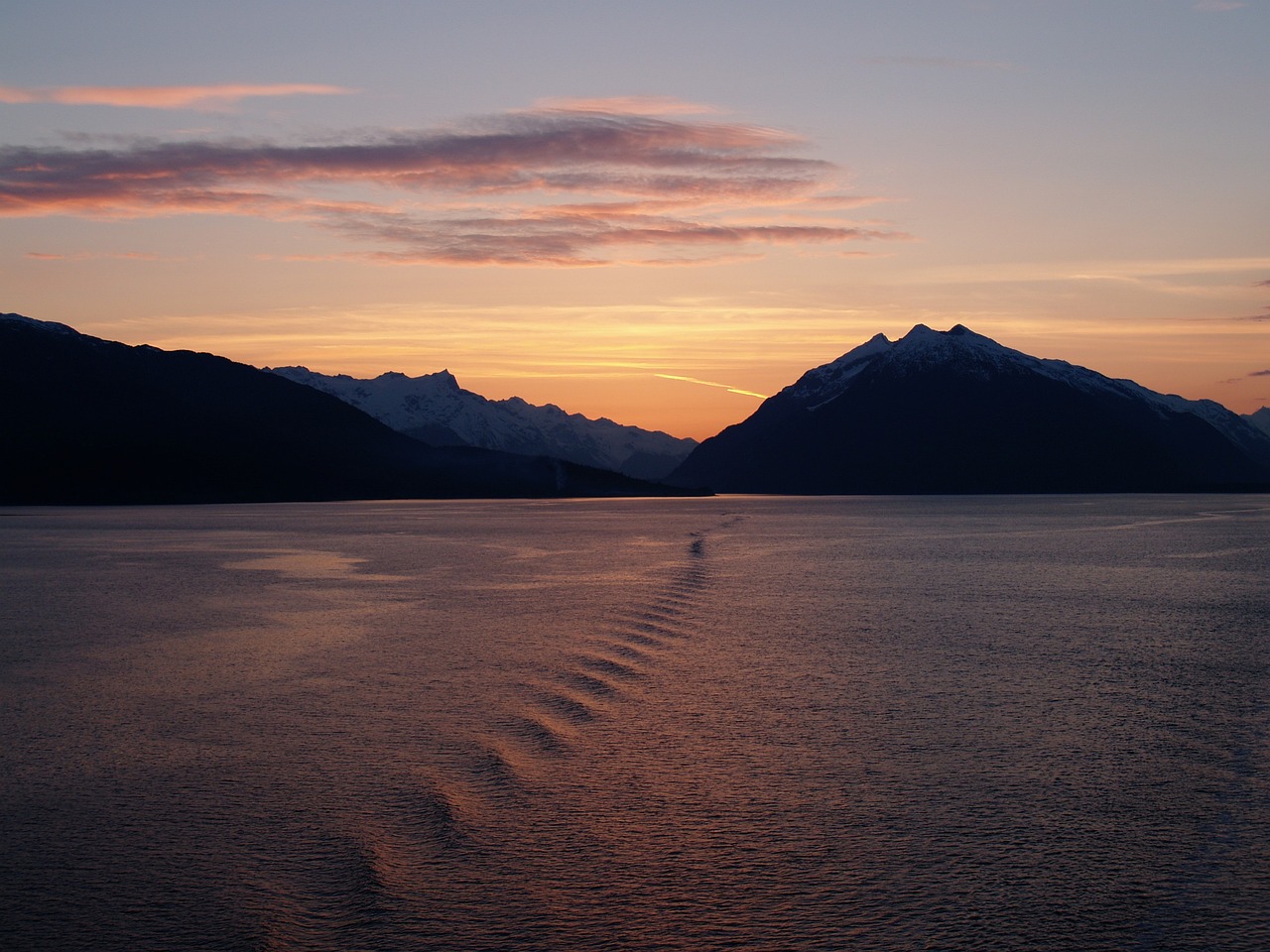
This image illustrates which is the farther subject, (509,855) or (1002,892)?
(509,855)

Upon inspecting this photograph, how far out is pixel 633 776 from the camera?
61.0 feet

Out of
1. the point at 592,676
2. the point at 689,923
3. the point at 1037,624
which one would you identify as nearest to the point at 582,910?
the point at 689,923

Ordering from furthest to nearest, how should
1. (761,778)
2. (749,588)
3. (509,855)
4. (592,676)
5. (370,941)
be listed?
(749,588)
(592,676)
(761,778)
(509,855)
(370,941)

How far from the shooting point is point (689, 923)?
498 inches

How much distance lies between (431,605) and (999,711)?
25292 mm

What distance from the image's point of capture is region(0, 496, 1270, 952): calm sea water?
511 inches

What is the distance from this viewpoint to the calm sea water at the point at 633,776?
1298 centimetres

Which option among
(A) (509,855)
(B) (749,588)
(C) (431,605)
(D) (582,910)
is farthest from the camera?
(B) (749,588)

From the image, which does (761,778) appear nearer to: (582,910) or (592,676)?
(582,910)

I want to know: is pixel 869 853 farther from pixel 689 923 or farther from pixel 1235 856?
pixel 1235 856

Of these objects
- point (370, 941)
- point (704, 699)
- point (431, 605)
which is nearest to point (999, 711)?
point (704, 699)

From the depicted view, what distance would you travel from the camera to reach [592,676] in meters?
28.0

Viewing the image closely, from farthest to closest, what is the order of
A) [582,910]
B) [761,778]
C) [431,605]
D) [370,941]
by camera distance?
1. [431,605]
2. [761,778]
3. [582,910]
4. [370,941]

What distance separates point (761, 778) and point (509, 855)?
5.21m
